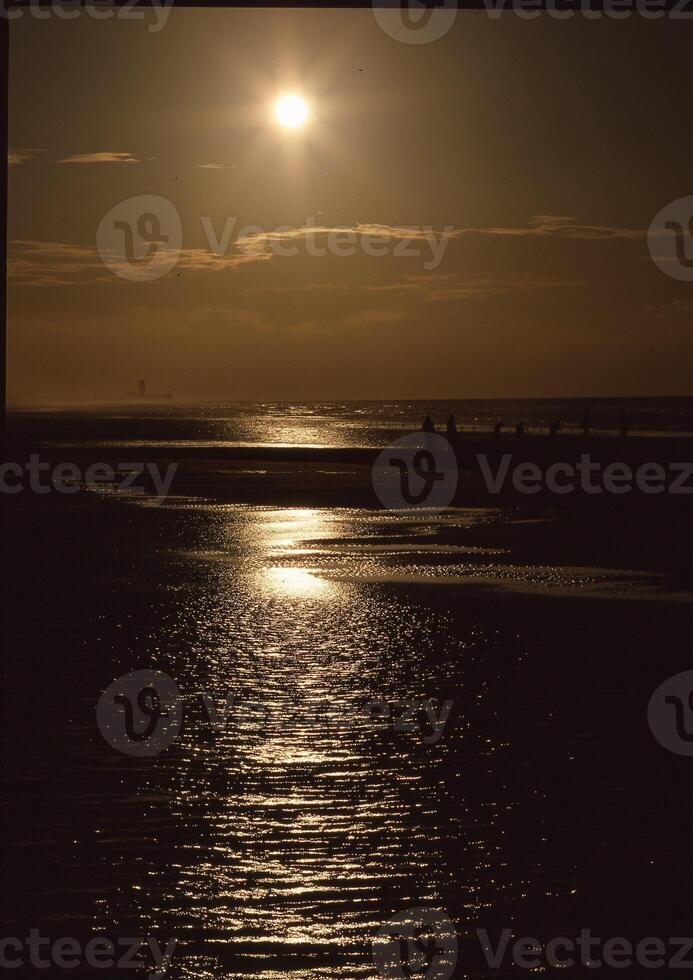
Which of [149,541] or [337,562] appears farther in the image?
[149,541]

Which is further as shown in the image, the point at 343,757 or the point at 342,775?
the point at 343,757

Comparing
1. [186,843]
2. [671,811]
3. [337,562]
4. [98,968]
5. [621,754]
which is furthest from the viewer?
[337,562]

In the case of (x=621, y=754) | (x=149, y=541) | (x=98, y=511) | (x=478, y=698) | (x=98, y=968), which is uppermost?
(x=98, y=511)

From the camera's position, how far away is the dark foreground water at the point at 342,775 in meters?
6.38

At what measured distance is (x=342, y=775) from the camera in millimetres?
8742

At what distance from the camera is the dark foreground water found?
6.38 meters

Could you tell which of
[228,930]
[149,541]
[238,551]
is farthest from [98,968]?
[149,541]

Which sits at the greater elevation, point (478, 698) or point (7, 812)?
point (478, 698)

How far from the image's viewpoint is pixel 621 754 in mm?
9336

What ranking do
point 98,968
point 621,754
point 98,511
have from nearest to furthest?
point 98,968, point 621,754, point 98,511

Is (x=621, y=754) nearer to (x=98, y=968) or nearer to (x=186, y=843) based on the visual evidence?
(x=186, y=843)

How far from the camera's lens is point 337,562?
69.3 ft

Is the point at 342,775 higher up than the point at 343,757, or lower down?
lower down

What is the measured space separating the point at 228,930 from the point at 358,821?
1.72 m
